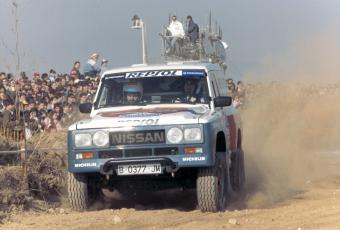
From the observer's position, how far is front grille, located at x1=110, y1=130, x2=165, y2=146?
351 inches

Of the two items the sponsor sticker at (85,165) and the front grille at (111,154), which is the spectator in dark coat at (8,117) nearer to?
the sponsor sticker at (85,165)

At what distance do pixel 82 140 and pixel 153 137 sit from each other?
96cm

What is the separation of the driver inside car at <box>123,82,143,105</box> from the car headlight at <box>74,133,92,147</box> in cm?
123

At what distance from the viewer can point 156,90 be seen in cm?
1017

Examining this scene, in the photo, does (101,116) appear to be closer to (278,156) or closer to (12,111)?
(12,111)

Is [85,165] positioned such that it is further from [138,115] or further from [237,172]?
[237,172]

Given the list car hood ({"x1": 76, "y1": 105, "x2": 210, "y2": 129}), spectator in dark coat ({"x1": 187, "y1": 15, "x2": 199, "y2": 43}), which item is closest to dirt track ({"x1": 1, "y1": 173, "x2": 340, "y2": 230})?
car hood ({"x1": 76, "y1": 105, "x2": 210, "y2": 129})

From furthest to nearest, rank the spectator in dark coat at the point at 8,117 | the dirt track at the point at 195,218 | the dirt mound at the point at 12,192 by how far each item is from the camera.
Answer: the spectator in dark coat at the point at 8,117 → the dirt mound at the point at 12,192 → the dirt track at the point at 195,218

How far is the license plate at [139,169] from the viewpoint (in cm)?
887

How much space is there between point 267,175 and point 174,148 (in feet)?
16.6

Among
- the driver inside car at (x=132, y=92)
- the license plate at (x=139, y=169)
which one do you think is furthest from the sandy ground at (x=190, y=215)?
the driver inside car at (x=132, y=92)

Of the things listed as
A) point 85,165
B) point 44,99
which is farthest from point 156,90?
point 44,99

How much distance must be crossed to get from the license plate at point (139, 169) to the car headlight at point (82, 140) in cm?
54

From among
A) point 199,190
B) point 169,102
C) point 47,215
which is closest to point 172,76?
point 169,102
